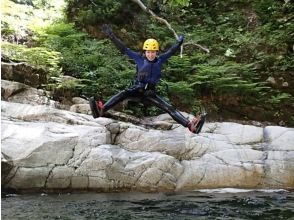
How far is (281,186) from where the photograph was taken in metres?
9.48

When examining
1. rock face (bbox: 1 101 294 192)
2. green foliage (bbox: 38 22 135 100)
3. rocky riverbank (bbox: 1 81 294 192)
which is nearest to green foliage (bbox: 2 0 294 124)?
green foliage (bbox: 38 22 135 100)

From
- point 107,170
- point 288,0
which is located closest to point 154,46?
point 107,170

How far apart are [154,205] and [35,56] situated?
587 centimetres

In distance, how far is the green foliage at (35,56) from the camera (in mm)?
11398

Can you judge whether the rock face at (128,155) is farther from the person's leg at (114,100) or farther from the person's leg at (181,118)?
the person's leg at (181,118)

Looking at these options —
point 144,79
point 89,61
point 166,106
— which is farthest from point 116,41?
point 89,61

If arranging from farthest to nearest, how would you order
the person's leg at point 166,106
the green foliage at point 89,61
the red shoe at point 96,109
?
the green foliage at point 89,61 → the person's leg at point 166,106 → the red shoe at point 96,109

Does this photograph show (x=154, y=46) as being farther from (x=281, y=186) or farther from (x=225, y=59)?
(x=225, y=59)

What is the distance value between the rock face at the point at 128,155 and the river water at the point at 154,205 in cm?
37

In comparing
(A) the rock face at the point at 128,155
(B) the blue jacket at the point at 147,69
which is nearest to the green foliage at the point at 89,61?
(A) the rock face at the point at 128,155

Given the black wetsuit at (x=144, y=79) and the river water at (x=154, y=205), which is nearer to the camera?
the river water at (x=154, y=205)

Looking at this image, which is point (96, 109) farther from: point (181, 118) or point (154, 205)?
point (154, 205)

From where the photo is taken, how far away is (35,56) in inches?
451

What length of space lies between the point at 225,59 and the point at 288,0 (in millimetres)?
4404
